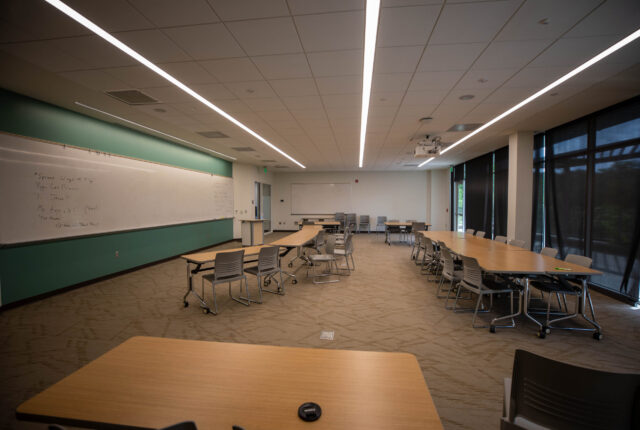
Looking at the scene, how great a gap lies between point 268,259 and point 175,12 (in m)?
3.40

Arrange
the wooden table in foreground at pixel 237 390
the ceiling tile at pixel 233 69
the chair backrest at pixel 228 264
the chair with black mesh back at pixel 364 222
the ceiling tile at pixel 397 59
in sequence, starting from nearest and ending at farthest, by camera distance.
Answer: the wooden table in foreground at pixel 237 390, the ceiling tile at pixel 397 59, the ceiling tile at pixel 233 69, the chair backrest at pixel 228 264, the chair with black mesh back at pixel 364 222

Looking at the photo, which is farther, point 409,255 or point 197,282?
point 409,255

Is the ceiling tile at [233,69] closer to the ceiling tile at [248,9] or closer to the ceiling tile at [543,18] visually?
the ceiling tile at [248,9]

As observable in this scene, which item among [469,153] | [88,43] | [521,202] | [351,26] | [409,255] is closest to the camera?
[351,26]

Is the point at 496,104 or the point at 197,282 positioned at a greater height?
the point at 496,104

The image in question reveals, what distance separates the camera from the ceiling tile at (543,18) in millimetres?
2238

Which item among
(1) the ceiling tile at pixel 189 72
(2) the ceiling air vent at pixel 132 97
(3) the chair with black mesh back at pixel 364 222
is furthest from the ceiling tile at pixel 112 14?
(3) the chair with black mesh back at pixel 364 222

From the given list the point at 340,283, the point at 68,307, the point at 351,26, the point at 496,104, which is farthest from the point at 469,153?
the point at 68,307

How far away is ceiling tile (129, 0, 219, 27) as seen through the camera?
7.27ft

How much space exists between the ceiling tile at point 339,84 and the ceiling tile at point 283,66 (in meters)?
0.30

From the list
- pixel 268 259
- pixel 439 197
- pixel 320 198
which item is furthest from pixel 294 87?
pixel 439 197

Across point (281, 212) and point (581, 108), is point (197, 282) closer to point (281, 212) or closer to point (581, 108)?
point (581, 108)

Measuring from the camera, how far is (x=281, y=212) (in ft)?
48.3

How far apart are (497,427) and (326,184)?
42.4ft
